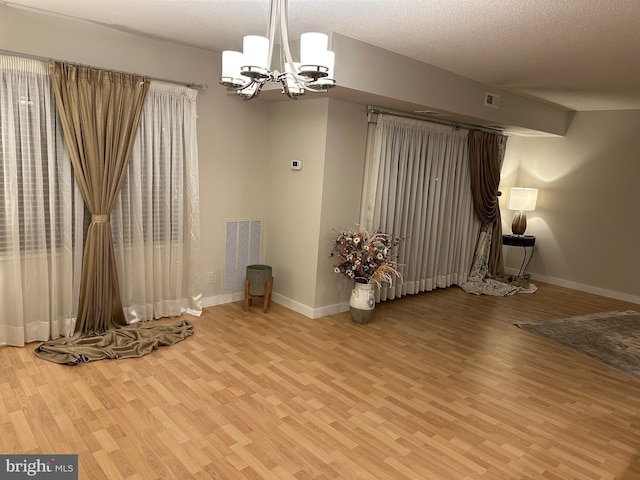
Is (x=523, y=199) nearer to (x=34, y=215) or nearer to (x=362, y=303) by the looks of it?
(x=362, y=303)

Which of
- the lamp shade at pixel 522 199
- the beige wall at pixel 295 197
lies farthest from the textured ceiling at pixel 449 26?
the lamp shade at pixel 522 199

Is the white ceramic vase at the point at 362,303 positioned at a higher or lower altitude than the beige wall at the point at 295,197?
lower

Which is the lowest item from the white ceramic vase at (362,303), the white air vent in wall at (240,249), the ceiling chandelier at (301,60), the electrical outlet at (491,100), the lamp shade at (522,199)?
the white ceramic vase at (362,303)

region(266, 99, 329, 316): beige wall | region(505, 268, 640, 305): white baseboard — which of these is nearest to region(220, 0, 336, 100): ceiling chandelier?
region(266, 99, 329, 316): beige wall

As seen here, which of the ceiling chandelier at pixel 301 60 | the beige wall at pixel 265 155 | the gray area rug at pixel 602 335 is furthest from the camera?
the gray area rug at pixel 602 335

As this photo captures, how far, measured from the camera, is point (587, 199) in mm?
6680

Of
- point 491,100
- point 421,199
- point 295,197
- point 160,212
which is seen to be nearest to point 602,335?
point 421,199

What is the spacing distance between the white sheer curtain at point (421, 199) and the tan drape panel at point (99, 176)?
7.89ft

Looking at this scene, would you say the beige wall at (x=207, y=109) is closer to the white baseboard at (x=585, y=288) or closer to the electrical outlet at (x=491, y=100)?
the electrical outlet at (x=491, y=100)

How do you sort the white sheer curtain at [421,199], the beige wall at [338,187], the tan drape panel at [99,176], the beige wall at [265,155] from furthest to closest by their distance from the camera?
the white sheer curtain at [421,199] < the beige wall at [338,187] < the beige wall at [265,155] < the tan drape panel at [99,176]

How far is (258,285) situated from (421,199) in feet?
7.52

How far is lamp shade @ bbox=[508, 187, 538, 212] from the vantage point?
681 centimetres

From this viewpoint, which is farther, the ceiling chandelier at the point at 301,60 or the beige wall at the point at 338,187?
the beige wall at the point at 338,187

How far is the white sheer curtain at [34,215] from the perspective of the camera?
136 inches
